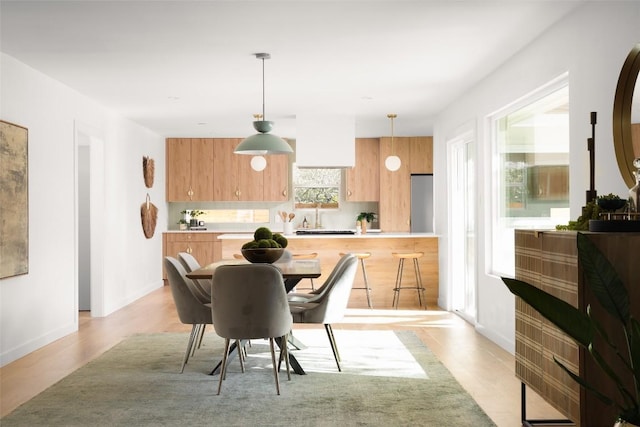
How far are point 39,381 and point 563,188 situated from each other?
13.5 feet

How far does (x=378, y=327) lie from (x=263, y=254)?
2.42 meters

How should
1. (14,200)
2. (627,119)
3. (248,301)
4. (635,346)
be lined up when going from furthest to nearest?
(14,200), (248,301), (627,119), (635,346)

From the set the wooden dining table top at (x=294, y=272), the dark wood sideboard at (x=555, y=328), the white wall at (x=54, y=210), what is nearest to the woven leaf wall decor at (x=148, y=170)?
the white wall at (x=54, y=210)

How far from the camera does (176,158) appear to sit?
11.4m

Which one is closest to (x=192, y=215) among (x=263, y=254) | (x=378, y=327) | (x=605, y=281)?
(x=378, y=327)

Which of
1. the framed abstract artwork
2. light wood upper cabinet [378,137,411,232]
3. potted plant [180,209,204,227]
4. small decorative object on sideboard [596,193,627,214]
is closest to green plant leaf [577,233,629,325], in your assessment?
small decorative object on sideboard [596,193,627,214]

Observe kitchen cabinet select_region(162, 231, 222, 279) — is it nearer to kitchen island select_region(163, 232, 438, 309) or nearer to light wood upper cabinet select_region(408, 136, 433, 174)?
kitchen island select_region(163, 232, 438, 309)

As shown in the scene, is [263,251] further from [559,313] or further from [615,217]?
[559,313]

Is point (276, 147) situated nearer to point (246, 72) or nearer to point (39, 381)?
point (246, 72)

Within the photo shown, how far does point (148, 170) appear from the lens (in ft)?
33.2

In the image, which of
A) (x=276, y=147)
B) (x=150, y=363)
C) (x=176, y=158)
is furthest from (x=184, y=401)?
(x=176, y=158)

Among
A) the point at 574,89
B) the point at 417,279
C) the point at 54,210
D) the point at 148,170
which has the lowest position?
the point at 417,279

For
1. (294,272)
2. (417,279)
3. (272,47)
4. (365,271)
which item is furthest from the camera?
(417,279)

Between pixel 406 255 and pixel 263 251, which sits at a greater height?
pixel 263 251
